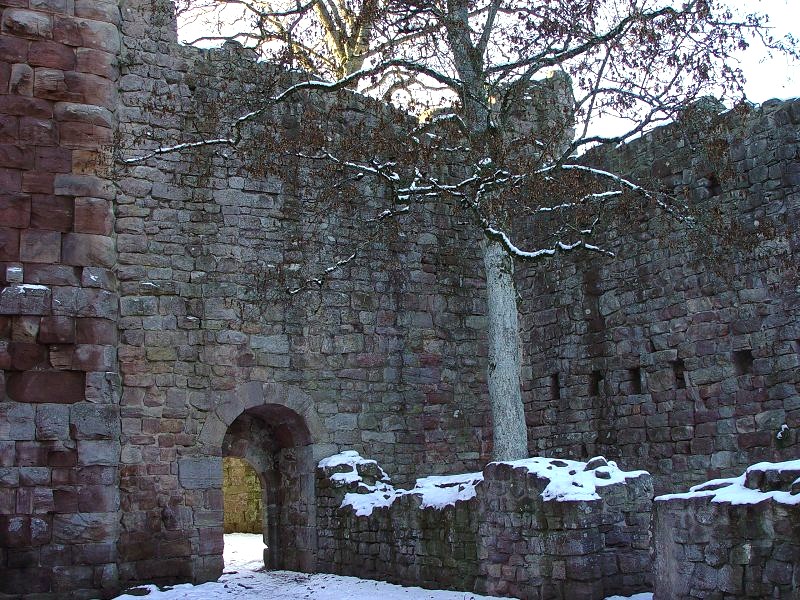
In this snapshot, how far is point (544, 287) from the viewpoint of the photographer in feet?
43.8

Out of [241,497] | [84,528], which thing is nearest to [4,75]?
[84,528]

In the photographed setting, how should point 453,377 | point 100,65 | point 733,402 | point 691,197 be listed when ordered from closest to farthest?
1. point 100,65
2. point 733,402
3. point 691,197
4. point 453,377

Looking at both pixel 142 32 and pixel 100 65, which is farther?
pixel 142 32

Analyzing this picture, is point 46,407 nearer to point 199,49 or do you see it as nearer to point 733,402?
point 199,49

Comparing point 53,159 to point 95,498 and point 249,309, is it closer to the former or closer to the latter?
point 249,309

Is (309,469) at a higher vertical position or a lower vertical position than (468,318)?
lower

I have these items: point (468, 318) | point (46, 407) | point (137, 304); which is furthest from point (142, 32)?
point (468, 318)

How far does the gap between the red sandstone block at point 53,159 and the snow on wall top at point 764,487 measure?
6830mm

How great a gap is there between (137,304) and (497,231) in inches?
162

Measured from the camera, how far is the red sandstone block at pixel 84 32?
969cm

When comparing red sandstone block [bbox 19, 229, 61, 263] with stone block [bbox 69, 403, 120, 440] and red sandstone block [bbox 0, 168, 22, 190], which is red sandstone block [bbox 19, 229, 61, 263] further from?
stone block [bbox 69, 403, 120, 440]

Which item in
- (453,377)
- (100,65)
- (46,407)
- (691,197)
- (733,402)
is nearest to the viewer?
(46,407)

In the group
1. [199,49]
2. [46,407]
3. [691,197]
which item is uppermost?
[199,49]

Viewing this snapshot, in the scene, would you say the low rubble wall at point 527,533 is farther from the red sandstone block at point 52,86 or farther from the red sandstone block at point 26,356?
the red sandstone block at point 52,86
